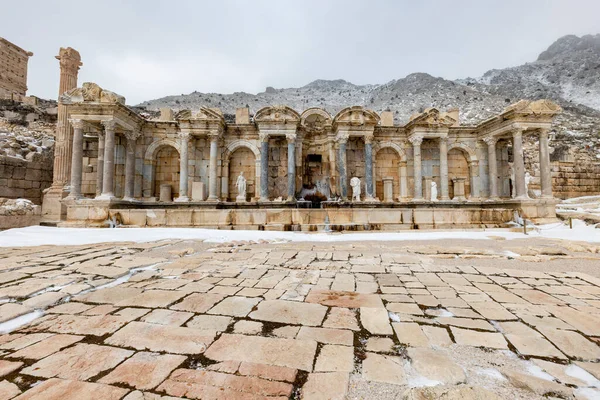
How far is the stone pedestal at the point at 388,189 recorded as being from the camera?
1627cm

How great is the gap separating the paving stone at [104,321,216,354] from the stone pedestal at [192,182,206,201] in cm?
1378

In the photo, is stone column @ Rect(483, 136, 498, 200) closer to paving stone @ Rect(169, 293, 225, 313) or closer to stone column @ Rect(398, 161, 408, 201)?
stone column @ Rect(398, 161, 408, 201)

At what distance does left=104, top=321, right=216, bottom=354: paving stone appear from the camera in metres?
1.84

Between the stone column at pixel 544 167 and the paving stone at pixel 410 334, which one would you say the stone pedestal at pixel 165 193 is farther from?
the stone column at pixel 544 167

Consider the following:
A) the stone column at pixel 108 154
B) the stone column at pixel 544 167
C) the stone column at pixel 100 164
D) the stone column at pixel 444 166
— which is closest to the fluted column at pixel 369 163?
the stone column at pixel 444 166


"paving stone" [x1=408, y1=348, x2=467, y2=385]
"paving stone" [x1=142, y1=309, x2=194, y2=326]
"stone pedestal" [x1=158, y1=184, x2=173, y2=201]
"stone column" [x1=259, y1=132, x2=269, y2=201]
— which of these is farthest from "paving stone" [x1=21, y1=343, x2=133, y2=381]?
"stone pedestal" [x1=158, y1=184, x2=173, y2=201]

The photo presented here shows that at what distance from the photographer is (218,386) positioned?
1.44m

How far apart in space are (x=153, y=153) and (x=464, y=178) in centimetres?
1964

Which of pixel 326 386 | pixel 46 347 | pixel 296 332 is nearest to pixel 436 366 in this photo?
pixel 326 386

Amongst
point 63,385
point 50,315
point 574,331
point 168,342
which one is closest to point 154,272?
point 50,315

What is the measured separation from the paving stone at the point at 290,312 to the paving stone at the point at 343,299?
16 cm

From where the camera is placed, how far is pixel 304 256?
5207 mm

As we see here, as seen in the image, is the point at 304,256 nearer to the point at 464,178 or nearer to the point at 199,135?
the point at 199,135

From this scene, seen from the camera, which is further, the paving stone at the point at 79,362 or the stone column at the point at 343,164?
the stone column at the point at 343,164
